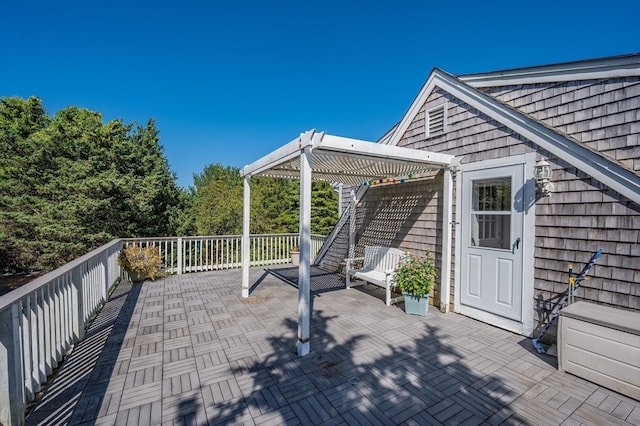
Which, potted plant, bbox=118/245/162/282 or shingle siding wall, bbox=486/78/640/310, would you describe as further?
potted plant, bbox=118/245/162/282

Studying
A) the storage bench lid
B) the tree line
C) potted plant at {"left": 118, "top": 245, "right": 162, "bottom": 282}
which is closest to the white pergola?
the storage bench lid

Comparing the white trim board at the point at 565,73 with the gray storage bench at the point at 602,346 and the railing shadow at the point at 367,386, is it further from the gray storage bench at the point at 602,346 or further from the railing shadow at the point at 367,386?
the railing shadow at the point at 367,386

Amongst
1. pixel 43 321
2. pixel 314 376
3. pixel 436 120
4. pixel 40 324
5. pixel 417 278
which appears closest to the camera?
pixel 40 324

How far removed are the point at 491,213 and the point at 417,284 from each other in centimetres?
140

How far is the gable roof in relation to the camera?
2.65 m

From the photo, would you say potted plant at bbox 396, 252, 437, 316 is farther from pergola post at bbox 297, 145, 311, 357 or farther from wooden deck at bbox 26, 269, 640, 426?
pergola post at bbox 297, 145, 311, 357

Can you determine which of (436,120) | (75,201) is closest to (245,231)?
(436,120)

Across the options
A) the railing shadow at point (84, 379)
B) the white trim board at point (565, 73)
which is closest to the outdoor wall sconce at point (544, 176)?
the white trim board at point (565, 73)

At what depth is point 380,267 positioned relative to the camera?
5.46 metres

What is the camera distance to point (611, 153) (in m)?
2.80

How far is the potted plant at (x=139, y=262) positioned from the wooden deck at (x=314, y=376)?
1859 millimetres

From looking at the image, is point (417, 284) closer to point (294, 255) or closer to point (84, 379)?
point (84, 379)

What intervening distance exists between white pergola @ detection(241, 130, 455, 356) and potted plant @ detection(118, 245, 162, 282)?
233 centimetres

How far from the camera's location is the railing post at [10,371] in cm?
167
